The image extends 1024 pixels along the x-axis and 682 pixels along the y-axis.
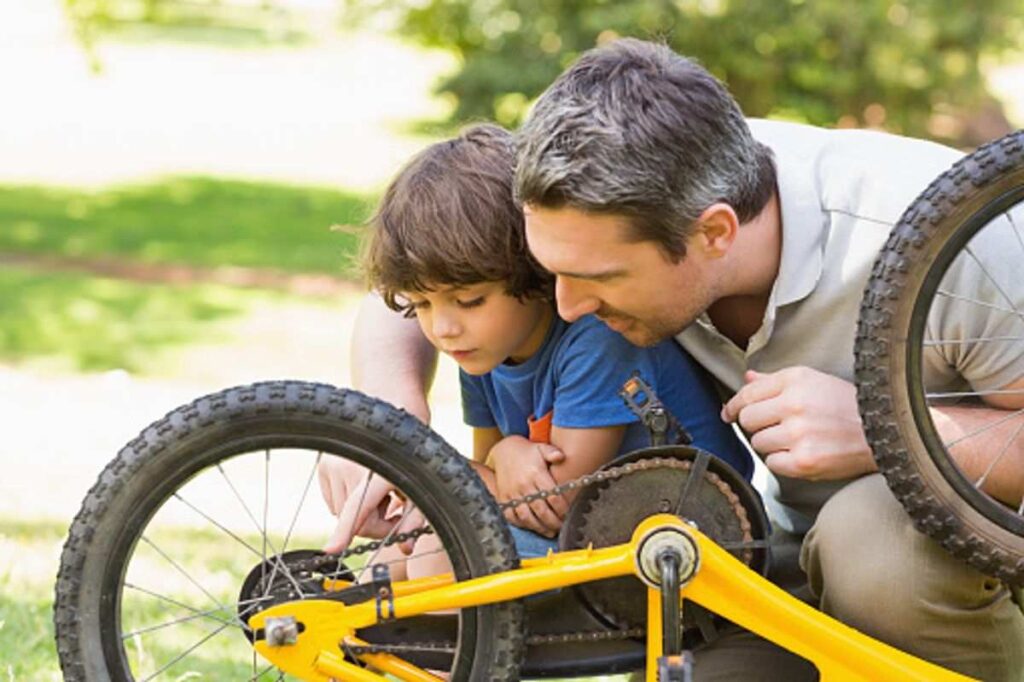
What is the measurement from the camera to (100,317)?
11.8m

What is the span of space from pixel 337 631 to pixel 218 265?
11553mm

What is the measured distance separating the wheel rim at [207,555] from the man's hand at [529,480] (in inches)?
12.3

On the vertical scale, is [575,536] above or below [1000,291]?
below

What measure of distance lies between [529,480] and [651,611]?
405 mm

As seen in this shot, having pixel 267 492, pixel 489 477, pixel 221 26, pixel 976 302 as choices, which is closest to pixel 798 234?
pixel 976 302

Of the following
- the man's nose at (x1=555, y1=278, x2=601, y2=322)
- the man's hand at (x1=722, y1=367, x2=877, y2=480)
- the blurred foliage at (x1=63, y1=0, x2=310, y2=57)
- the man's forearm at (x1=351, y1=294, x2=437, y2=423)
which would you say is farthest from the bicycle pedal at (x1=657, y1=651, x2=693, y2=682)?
the blurred foliage at (x1=63, y1=0, x2=310, y2=57)

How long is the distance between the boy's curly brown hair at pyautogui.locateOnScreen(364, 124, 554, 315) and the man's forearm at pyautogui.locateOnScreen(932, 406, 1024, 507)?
74 cm

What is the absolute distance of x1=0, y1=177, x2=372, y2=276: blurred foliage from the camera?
Answer: 46.3ft

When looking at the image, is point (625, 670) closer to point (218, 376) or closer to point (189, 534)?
point (189, 534)

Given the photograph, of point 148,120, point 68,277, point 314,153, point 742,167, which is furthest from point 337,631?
point 148,120

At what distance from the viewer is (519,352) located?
307 cm

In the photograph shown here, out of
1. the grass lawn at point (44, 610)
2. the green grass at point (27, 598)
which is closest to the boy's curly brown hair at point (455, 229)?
the grass lawn at point (44, 610)

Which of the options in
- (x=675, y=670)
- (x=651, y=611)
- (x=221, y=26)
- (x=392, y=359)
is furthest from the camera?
(x=221, y=26)

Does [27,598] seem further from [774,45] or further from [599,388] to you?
[774,45]
